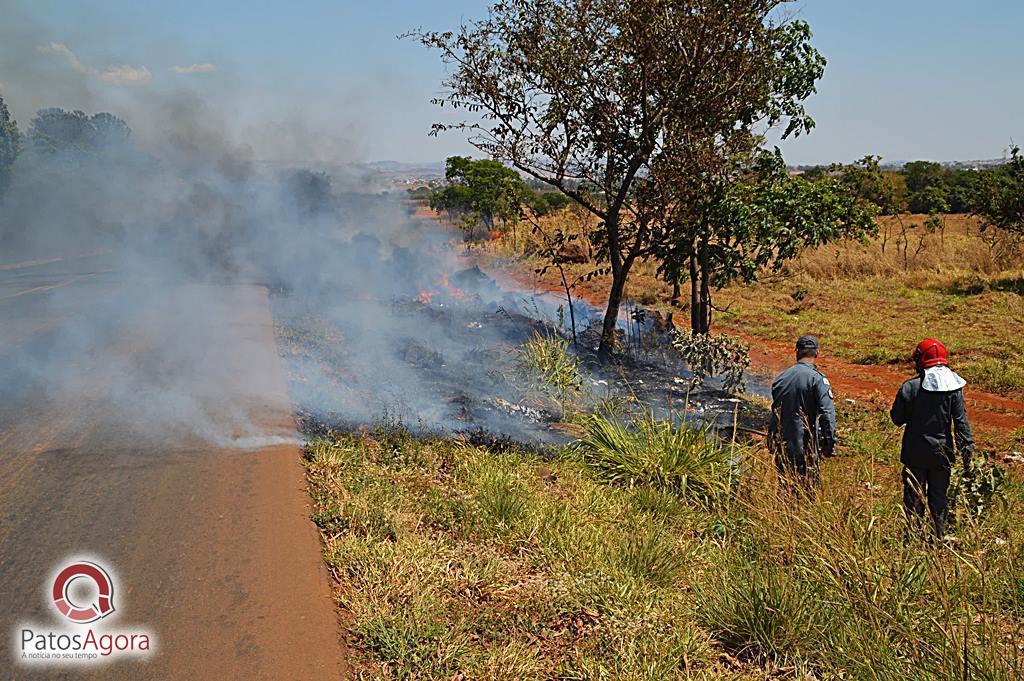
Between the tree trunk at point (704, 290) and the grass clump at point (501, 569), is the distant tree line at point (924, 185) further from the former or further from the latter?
the grass clump at point (501, 569)

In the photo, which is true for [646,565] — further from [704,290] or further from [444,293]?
[444,293]

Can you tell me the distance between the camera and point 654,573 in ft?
14.5

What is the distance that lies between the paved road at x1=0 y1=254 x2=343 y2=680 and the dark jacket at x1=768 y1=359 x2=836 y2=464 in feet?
11.4

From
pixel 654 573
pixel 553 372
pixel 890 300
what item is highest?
pixel 553 372

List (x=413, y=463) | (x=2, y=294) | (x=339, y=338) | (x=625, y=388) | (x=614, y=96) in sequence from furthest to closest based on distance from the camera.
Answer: (x=2, y=294) → (x=339, y=338) → (x=614, y=96) → (x=625, y=388) → (x=413, y=463)

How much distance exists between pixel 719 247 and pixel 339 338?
553 cm

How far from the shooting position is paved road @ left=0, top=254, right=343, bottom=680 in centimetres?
364

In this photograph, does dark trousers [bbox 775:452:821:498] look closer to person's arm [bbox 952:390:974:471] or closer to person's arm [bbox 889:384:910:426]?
person's arm [bbox 889:384:910:426]

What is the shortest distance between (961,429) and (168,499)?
18.1 ft

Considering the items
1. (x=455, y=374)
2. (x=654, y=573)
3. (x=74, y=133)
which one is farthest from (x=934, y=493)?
(x=74, y=133)

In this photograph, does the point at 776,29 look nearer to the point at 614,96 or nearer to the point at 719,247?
the point at 614,96

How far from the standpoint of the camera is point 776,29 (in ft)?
30.2

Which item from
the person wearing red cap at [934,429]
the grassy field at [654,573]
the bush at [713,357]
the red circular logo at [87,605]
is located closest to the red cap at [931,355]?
the person wearing red cap at [934,429]

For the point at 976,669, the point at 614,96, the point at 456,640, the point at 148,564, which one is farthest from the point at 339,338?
the point at 976,669
